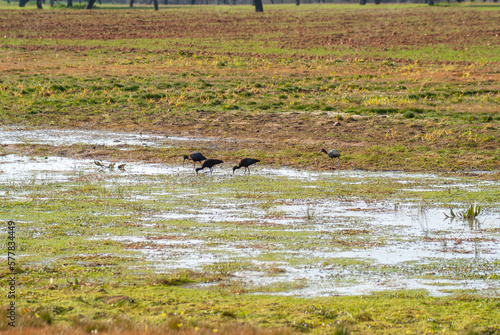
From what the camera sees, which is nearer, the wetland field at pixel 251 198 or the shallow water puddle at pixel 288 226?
the wetland field at pixel 251 198

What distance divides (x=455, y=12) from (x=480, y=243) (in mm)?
67975

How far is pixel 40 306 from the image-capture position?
761cm

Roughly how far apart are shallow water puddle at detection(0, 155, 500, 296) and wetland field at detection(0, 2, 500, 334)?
46 mm

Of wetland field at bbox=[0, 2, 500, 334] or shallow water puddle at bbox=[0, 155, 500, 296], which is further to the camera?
shallow water puddle at bbox=[0, 155, 500, 296]

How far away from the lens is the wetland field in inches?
304

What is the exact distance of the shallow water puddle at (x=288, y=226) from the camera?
353 inches

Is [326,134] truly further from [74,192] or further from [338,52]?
[338,52]

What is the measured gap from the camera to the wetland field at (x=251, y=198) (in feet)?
25.4

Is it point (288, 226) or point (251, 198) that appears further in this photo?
point (251, 198)

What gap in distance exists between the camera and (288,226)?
451 inches

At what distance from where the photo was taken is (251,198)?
1370cm

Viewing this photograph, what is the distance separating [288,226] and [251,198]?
2351 millimetres

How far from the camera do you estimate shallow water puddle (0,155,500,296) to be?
8977 millimetres

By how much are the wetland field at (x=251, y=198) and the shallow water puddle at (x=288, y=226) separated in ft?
0.15
